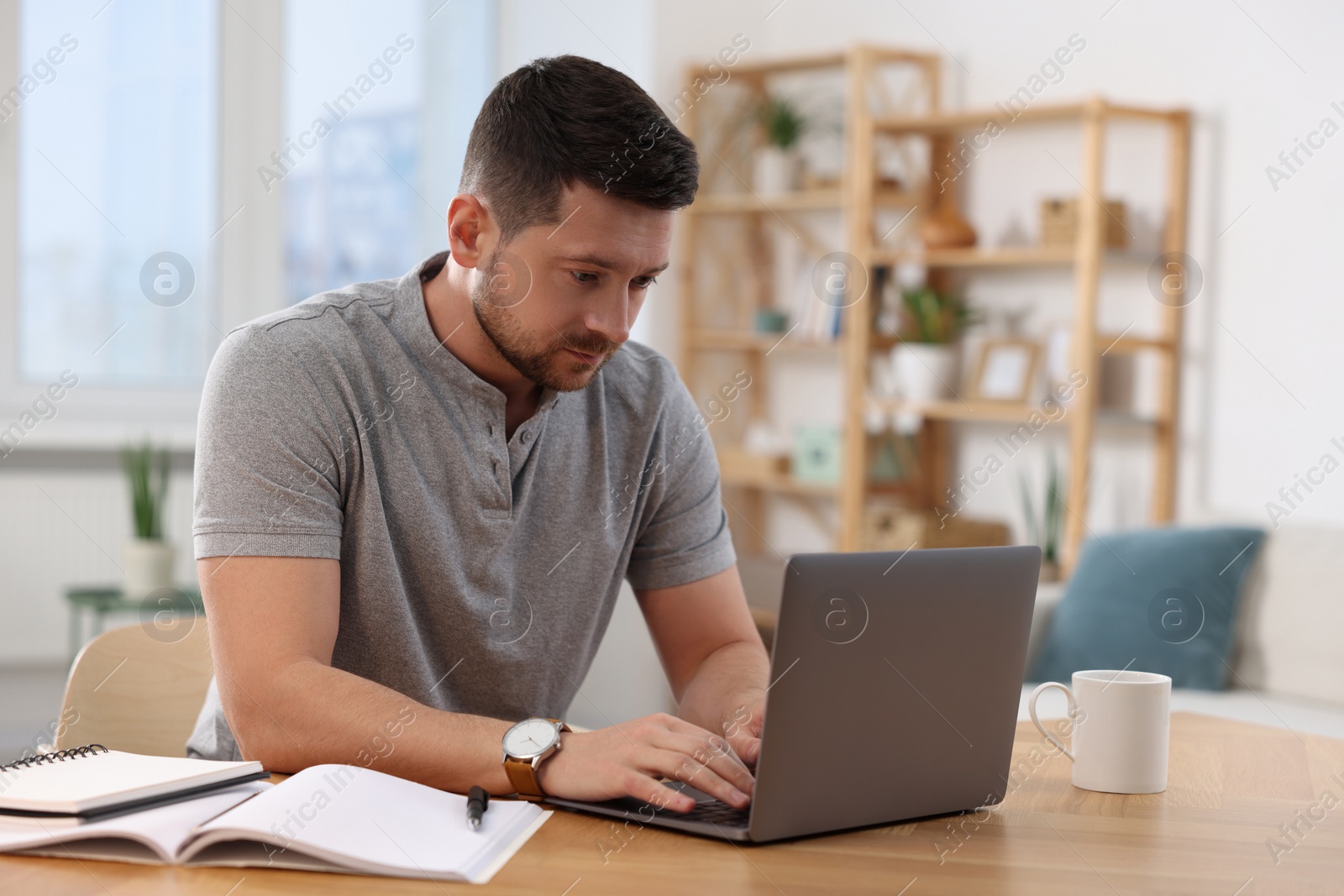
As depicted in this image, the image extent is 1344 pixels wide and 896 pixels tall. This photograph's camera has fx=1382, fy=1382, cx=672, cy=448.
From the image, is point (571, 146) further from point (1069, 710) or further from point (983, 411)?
point (983, 411)

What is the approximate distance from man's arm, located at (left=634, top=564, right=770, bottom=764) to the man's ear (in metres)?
0.46

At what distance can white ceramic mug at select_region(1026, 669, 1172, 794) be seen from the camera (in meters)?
1.21

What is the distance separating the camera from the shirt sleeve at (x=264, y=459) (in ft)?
4.15

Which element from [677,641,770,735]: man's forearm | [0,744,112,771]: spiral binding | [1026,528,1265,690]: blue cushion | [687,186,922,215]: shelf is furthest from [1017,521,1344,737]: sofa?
[0,744,112,771]: spiral binding

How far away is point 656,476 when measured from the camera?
1.63 metres

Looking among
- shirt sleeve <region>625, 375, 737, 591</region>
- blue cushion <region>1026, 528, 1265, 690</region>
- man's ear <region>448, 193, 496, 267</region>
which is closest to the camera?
man's ear <region>448, 193, 496, 267</region>

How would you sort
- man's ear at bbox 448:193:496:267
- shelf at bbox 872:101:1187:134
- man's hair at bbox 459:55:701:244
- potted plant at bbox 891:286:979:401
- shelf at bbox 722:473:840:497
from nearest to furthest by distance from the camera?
man's hair at bbox 459:55:701:244 → man's ear at bbox 448:193:496:267 → shelf at bbox 872:101:1187:134 → potted plant at bbox 891:286:979:401 → shelf at bbox 722:473:840:497

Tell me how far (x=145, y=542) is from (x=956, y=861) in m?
3.06

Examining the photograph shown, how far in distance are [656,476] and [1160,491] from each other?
90.2 inches

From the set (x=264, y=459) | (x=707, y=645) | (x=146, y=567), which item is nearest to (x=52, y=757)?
(x=264, y=459)

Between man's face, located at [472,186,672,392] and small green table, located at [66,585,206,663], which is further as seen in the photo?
small green table, located at [66,585,206,663]

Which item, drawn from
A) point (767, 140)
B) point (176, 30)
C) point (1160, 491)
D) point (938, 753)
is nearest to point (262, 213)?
point (176, 30)

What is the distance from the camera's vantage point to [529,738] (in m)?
1.14

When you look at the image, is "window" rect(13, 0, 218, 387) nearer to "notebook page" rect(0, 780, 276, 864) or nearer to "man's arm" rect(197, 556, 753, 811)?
"man's arm" rect(197, 556, 753, 811)
